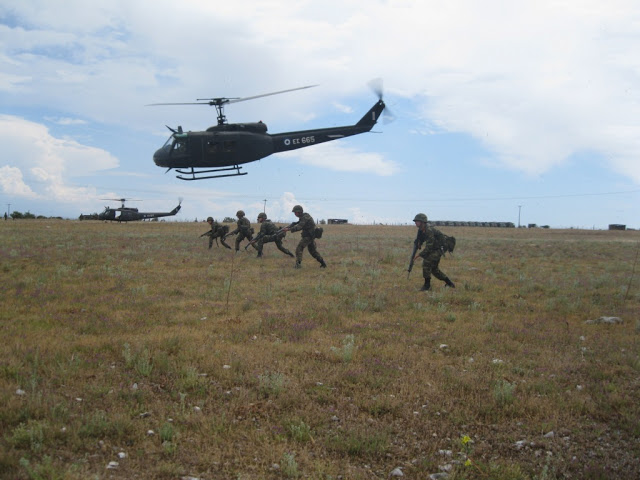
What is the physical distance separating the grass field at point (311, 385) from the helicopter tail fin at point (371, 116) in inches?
631

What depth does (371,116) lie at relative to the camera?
2647 centimetres

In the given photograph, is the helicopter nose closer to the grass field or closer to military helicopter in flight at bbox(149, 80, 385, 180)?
military helicopter in flight at bbox(149, 80, 385, 180)

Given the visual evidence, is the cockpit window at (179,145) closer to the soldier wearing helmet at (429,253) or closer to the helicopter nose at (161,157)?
the helicopter nose at (161,157)

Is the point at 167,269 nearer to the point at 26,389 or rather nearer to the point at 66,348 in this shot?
the point at 66,348

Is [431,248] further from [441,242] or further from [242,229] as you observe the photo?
[242,229]

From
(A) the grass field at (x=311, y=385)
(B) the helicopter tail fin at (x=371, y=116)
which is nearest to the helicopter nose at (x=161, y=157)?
(B) the helicopter tail fin at (x=371, y=116)

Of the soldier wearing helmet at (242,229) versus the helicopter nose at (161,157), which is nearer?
the soldier wearing helmet at (242,229)

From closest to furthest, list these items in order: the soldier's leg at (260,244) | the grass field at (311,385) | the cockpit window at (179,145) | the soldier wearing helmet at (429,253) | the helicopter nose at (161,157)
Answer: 1. the grass field at (311,385)
2. the soldier wearing helmet at (429,253)
3. the soldier's leg at (260,244)
4. the cockpit window at (179,145)
5. the helicopter nose at (161,157)

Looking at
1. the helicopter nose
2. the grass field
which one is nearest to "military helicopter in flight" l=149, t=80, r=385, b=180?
the helicopter nose

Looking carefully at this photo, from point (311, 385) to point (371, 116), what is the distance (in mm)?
22403

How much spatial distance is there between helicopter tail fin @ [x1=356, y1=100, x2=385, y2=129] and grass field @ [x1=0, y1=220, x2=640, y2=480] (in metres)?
16.0

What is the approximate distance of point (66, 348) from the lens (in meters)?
7.02

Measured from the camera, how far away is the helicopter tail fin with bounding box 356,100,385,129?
26245 millimetres

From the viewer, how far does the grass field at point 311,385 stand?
4.50 metres
